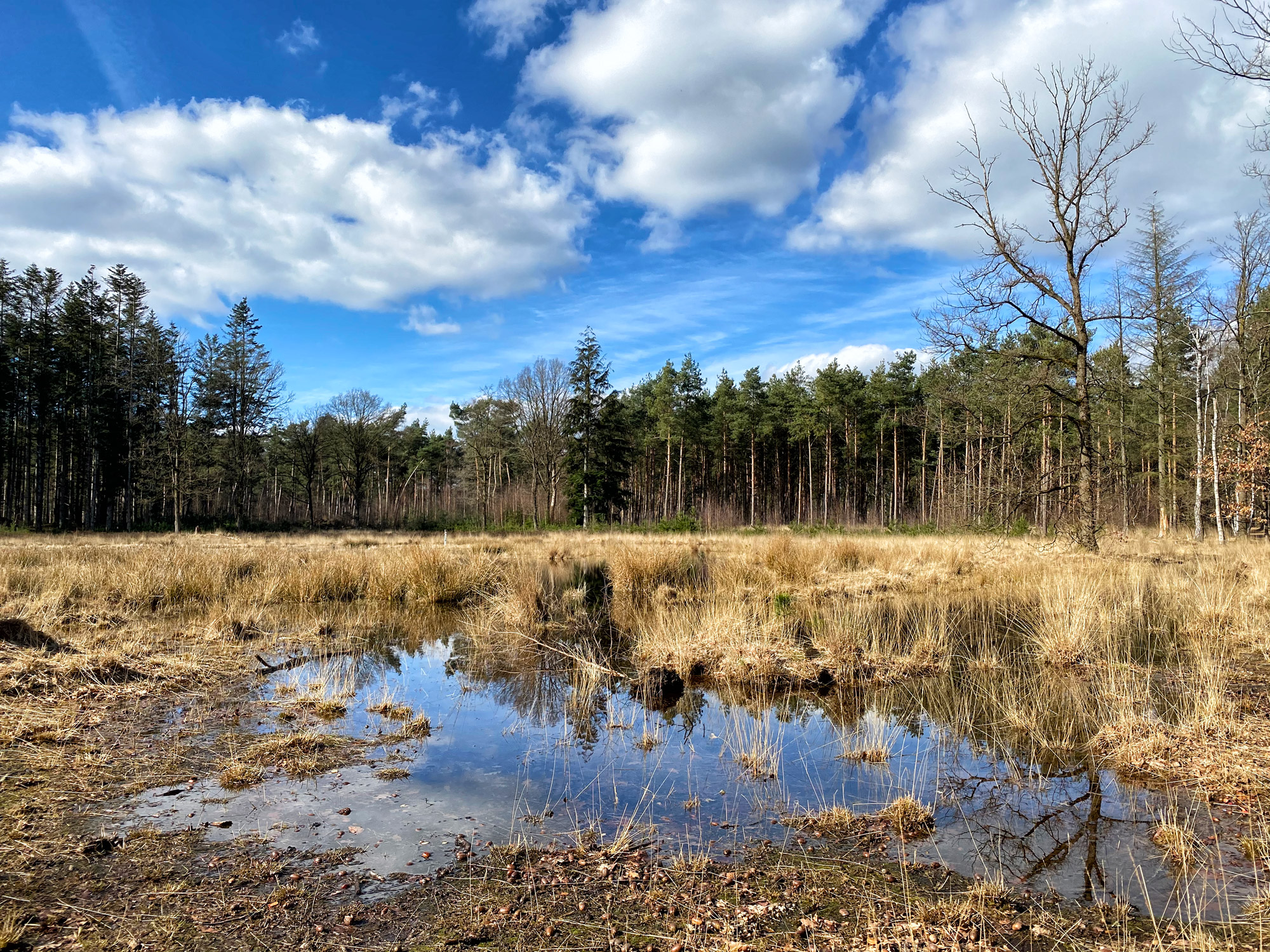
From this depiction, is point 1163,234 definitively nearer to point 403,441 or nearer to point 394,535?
point 394,535

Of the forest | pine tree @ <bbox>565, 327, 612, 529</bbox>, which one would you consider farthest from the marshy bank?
pine tree @ <bbox>565, 327, 612, 529</bbox>

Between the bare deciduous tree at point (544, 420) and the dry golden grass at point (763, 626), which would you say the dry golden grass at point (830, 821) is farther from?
the bare deciduous tree at point (544, 420)

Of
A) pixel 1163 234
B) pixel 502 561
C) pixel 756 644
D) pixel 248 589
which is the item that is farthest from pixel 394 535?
pixel 1163 234

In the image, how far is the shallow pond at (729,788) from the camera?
3637mm

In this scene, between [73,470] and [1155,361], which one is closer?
[1155,361]

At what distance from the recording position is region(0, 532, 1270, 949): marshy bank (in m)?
3.04

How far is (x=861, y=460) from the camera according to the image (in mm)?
Answer: 53594

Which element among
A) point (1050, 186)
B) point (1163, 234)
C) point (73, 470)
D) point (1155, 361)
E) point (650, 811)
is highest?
point (1163, 234)

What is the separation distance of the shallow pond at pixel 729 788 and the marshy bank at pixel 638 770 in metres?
0.03

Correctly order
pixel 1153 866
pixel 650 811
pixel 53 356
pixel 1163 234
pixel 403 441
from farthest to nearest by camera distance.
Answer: pixel 403 441 → pixel 53 356 → pixel 1163 234 → pixel 650 811 → pixel 1153 866

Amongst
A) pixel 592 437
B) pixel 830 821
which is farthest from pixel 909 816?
pixel 592 437

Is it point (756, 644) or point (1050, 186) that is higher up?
point (1050, 186)

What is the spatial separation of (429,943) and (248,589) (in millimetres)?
10944

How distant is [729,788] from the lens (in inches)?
185
